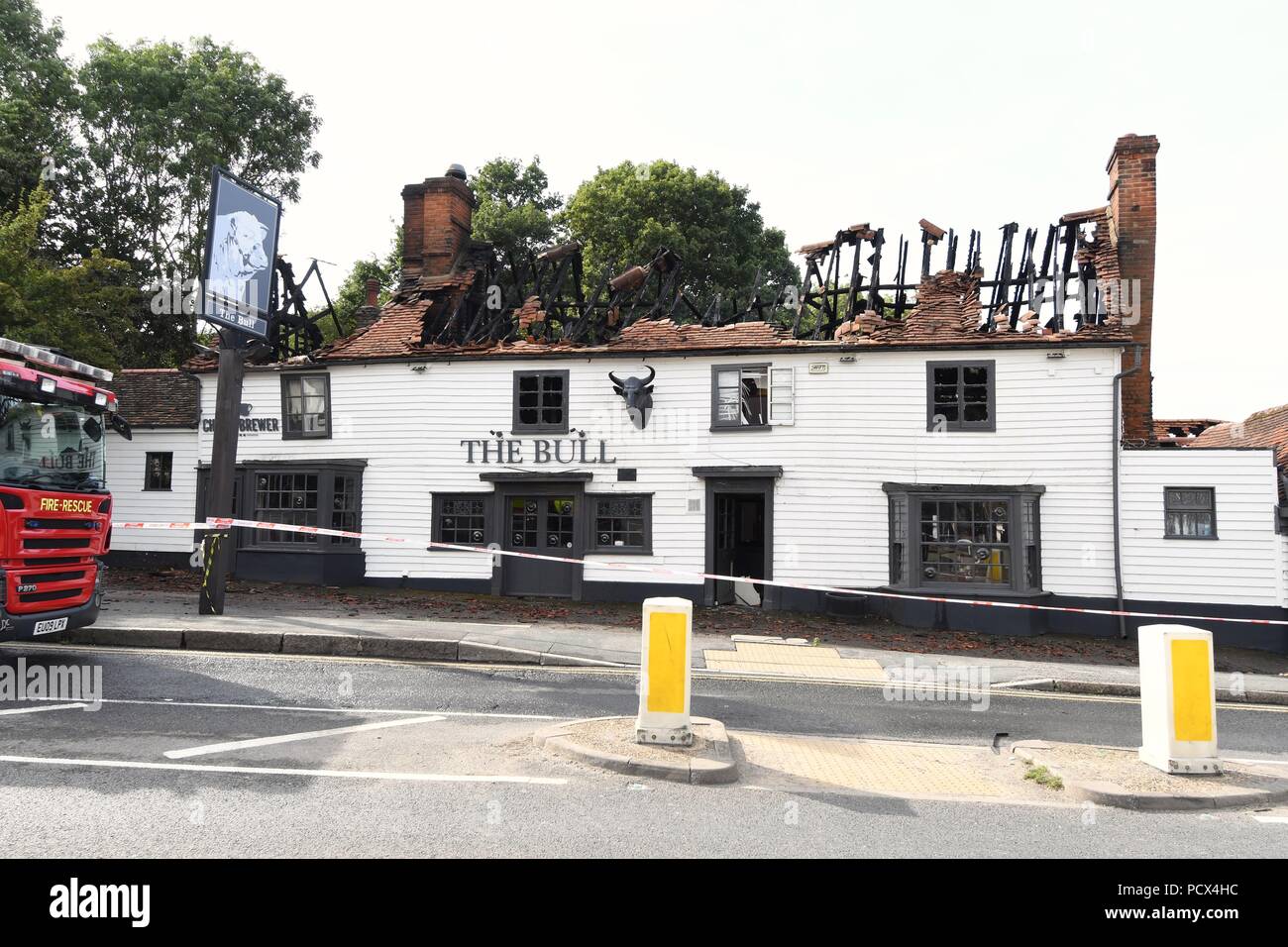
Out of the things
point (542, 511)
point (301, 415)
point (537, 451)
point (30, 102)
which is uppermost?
point (30, 102)

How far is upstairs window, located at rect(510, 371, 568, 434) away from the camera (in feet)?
58.3

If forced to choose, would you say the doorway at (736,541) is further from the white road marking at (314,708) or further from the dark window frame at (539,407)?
the white road marking at (314,708)

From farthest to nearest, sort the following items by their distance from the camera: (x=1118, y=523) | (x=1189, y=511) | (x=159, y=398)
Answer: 1. (x=159, y=398)
2. (x=1118, y=523)
3. (x=1189, y=511)

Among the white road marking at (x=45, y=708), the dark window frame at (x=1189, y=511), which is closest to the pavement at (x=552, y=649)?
the white road marking at (x=45, y=708)

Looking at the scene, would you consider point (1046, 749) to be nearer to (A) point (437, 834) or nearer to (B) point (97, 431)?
(A) point (437, 834)

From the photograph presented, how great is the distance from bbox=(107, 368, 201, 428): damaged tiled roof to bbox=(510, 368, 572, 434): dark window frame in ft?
29.7

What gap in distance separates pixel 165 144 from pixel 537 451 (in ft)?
77.1

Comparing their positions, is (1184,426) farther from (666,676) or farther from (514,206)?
(514,206)

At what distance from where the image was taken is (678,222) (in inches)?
1336

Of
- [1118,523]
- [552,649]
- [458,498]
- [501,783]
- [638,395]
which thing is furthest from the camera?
[458,498]

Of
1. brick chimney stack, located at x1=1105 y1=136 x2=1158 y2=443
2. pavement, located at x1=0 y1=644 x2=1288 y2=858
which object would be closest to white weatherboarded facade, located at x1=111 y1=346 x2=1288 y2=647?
brick chimney stack, located at x1=1105 y1=136 x2=1158 y2=443

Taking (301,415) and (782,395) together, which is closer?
(782,395)

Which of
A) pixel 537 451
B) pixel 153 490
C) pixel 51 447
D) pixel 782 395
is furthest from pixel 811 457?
pixel 153 490

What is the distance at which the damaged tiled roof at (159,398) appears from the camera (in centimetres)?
2098
